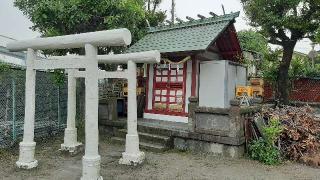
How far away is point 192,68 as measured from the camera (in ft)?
42.2

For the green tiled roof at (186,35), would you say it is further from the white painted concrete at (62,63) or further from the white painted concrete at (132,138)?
the white painted concrete at (62,63)

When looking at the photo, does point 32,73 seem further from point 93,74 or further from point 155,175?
point 155,175

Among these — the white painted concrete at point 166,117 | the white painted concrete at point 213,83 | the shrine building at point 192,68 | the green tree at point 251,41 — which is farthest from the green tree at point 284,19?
the green tree at point 251,41

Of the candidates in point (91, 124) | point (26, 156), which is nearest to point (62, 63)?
point (91, 124)

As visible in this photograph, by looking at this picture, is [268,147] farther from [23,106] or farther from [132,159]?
[23,106]

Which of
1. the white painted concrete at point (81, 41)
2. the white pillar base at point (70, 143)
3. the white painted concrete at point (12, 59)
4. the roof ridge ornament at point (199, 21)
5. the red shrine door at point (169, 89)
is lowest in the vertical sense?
the white pillar base at point (70, 143)

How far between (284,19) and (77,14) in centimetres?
990

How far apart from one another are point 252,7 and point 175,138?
9349 mm

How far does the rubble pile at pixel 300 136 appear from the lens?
31.5 ft

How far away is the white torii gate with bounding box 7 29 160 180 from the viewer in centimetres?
704

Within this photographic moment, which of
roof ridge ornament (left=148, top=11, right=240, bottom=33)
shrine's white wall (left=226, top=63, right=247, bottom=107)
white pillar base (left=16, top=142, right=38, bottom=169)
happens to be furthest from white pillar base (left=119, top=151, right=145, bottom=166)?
roof ridge ornament (left=148, top=11, right=240, bottom=33)

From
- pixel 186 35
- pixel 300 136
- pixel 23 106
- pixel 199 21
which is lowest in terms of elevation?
pixel 300 136

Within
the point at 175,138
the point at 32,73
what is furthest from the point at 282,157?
the point at 32,73

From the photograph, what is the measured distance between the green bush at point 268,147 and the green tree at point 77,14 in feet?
23.8
